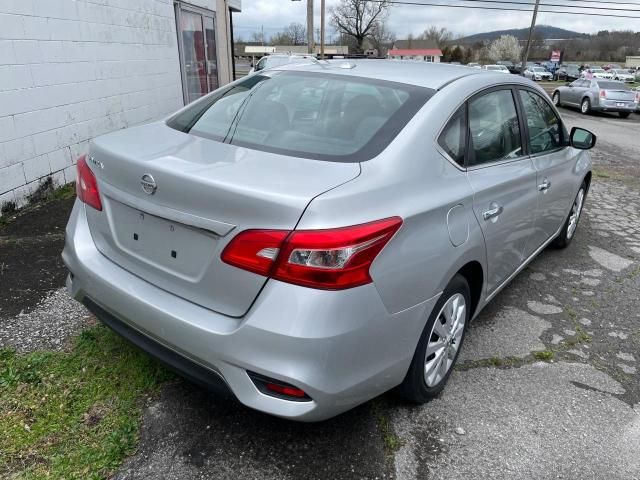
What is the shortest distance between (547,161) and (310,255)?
8.31ft

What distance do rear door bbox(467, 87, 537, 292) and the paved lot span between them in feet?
1.76

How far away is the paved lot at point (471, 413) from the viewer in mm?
2322

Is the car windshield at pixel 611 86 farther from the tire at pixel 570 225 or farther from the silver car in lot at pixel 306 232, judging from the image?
the silver car in lot at pixel 306 232

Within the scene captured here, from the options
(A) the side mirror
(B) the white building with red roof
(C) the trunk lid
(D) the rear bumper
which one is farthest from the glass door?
(B) the white building with red roof

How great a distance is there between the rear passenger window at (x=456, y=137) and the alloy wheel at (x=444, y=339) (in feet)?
2.30

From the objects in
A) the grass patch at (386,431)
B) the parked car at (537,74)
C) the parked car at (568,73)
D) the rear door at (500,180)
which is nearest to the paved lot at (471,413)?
the grass patch at (386,431)

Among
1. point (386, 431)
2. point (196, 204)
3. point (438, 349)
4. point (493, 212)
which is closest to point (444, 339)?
point (438, 349)

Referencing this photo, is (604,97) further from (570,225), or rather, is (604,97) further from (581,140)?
(581,140)

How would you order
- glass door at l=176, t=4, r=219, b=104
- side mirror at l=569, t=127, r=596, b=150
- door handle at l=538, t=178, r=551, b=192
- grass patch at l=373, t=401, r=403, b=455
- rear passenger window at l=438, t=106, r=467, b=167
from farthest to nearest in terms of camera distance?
glass door at l=176, t=4, r=219, b=104 → side mirror at l=569, t=127, r=596, b=150 → door handle at l=538, t=178, r=551, b=192 → rear passenger window at l=438, t=106, r=467, b=167 → grass patch at l=373, t=401, r=403, b=455

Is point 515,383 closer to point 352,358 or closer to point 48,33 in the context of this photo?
point 352,358

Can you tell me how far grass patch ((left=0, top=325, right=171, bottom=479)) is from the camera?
2.22m

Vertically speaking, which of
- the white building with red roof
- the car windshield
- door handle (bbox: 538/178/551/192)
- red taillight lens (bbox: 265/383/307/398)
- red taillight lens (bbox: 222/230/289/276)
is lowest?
the white building with red roof

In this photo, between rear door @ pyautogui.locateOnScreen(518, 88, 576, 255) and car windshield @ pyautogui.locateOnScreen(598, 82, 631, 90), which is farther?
car windshield @ pyautogui.locateOnScreen(598, 82, 631, 90)

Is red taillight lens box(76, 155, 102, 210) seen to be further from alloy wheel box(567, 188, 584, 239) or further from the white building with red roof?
the white building with red roof
